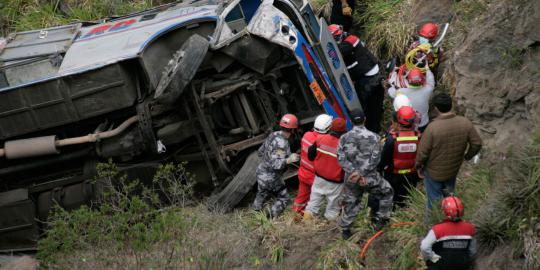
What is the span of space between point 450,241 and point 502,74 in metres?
2.93

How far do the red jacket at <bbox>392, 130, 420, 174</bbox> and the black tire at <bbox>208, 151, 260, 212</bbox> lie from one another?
2157 mm

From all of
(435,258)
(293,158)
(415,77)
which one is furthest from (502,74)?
(435,258)

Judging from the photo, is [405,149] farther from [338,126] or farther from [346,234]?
[346,234]

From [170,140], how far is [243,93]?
108cm

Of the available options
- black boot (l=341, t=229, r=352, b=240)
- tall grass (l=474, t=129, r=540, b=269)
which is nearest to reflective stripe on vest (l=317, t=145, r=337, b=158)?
black boot (l=341, t=229, r=352, b=240)

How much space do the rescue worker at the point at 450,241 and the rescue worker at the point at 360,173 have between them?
1.43 metres

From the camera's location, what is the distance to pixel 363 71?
30.4 ft

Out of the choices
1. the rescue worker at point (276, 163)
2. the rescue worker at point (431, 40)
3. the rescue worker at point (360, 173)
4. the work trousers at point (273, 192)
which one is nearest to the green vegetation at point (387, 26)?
the rescue worker at point (431, 40)

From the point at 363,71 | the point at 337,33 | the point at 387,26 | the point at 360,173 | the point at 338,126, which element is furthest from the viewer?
the point at 387,26

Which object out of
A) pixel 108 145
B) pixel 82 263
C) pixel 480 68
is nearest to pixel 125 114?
pixel 108 145

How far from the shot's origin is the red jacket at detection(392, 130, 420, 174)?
255 inches

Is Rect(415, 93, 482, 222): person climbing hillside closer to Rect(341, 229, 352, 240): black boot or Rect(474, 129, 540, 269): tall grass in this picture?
Rect(474, 129, 540, 269): tall grass

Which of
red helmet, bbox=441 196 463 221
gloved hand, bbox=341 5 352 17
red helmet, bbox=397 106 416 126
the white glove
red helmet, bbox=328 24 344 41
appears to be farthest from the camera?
gloved hand, bbox=341 5 352 17

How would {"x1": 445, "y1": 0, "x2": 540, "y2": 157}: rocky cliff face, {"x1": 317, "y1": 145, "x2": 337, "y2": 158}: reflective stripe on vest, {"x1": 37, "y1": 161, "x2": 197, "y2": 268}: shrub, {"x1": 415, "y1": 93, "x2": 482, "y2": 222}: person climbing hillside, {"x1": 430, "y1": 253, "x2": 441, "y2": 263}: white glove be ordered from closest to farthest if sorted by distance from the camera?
{"x1": 430, "y1": 253, "x2": 441, "y2": 263}: white glove → {"x1": 415, "y1": 93, "x2": 482, "y2": 222}: person climbing hillside → {"x1": 37, "y1": 161, "x2": 197, "y2": 268}: shrub → {"x1": 445, "y1": 0, "x2": 540, "y2": 157}: rocky cliff face → {"x1": 317, "y1": 145, "x2": 337, "y2": 158}: reflective stripe on vest
